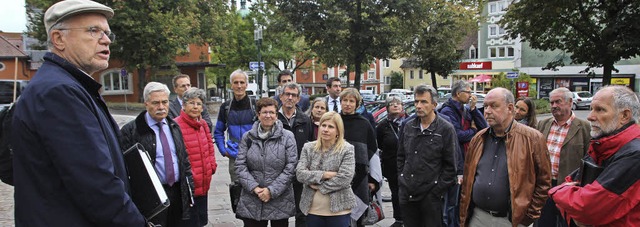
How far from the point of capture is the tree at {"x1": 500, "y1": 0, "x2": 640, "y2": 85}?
13.7 metres

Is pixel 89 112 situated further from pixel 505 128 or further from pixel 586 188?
pixel 505 128

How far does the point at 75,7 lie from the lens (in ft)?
6.41

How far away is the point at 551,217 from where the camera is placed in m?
3.07

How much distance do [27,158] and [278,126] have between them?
287 cm

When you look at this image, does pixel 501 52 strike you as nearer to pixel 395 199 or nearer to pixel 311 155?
pixel 395 199

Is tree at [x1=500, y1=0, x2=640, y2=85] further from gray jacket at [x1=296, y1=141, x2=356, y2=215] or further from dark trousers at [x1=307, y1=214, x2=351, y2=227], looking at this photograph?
dark trousers at [x1=307, y1=214, x2=351, y2=227]

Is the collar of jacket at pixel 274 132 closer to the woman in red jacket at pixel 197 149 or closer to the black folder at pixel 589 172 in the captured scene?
the woman in red jacket at pixel 197 149

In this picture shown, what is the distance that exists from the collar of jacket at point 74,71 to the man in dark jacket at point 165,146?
73.3 inches

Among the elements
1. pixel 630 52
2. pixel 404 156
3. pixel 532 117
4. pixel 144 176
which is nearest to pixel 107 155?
pixel 144 176

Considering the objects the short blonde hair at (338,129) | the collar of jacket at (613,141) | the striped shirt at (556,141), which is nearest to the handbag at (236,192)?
the short blonde hair at (338,129)

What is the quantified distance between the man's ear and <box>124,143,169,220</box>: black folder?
601mm

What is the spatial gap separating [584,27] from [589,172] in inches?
569

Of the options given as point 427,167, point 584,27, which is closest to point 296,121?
point 427,167

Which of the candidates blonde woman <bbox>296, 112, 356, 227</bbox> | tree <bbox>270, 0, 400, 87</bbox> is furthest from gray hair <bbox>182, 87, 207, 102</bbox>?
tree <bbox>270, 0, 400, 87</bbox>
